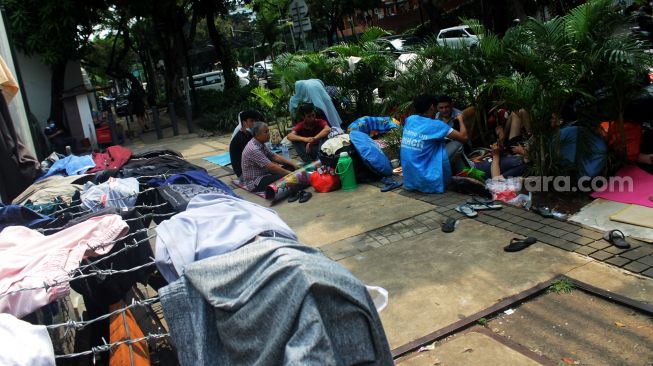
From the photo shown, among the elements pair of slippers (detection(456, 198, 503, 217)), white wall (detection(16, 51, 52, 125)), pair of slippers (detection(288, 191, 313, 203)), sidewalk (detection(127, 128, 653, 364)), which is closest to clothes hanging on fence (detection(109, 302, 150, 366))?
sidewalk (detection(127, 128, 653, 364))

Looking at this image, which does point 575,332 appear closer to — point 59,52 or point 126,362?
point 126,362

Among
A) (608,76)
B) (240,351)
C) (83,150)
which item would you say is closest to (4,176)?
(240,351)

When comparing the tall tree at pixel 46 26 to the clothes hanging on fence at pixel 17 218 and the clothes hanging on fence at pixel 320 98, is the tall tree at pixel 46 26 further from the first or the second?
the clothes hanging on fence at pixel 17 218

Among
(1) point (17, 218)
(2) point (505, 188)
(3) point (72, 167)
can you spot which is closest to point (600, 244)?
(2) point (505, 188)

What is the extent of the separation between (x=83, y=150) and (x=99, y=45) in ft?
95.0

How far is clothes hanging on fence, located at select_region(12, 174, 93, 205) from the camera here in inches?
166

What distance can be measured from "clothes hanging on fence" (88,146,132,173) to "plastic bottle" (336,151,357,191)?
2.65 meters

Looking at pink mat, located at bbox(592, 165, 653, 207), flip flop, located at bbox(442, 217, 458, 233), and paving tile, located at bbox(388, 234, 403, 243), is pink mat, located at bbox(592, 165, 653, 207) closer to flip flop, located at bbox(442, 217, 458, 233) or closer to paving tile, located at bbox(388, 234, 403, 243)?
flip flop, located at bbox(442, 217, 458, 233)

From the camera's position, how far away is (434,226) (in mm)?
5387

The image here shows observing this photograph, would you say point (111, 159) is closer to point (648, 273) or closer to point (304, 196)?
point (304, 196)

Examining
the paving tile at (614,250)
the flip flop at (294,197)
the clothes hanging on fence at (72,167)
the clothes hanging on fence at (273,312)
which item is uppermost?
the clothes hanging on fence at (72,167)

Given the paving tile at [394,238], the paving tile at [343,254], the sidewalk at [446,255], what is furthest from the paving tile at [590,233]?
the paving tile at [343,254]

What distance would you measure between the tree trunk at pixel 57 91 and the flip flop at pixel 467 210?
1138cm

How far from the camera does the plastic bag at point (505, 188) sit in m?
5.79
